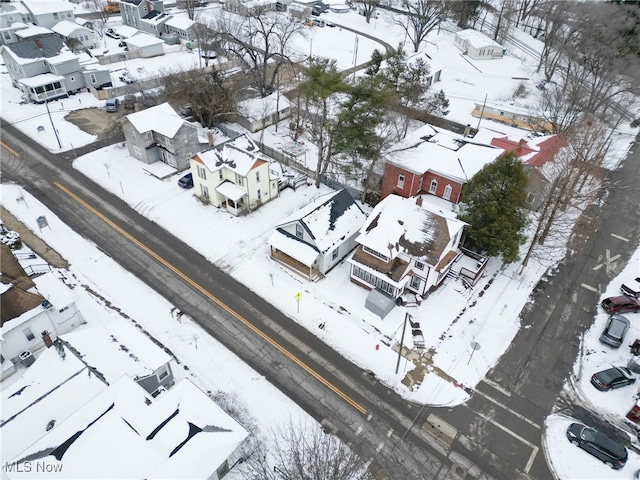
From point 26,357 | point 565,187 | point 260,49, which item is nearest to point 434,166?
point 565,187

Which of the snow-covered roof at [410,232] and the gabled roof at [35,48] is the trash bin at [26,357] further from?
the gabled roof at [35,48]

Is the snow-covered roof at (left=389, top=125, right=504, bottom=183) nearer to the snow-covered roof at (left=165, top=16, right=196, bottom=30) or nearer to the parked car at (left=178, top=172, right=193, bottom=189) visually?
the parked car at (left=178, top=172, right=193, bottom=189)

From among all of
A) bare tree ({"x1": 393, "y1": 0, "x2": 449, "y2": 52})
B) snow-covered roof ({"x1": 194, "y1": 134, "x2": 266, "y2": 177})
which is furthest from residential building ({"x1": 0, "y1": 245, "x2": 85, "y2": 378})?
bare tree ({"x1": 393, "y1": 0, "x2": 449, "y2": 52})

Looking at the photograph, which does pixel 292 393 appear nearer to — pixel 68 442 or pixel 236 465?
pixel 236 465

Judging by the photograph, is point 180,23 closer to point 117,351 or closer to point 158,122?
point 158,122

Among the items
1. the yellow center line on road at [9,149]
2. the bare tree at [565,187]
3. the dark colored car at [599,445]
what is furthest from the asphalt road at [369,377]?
the yellow center line on road at [9,149]

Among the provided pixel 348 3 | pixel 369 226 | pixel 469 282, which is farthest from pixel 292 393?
pixel 348 3
